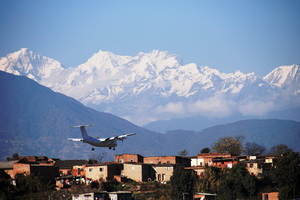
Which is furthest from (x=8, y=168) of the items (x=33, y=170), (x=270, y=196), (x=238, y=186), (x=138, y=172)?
(x=270, y=196)

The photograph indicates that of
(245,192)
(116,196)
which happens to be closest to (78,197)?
(116,196)

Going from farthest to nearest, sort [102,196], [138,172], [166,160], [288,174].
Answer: [166,160], [138,172], [288,174], [102,196]

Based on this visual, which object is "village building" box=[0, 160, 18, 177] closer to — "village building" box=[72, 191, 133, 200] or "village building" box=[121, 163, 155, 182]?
"village building" box=[121, 163, 155, 182]

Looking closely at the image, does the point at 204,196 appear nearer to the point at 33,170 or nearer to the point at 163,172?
the point at 163,172

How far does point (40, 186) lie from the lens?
338 feet

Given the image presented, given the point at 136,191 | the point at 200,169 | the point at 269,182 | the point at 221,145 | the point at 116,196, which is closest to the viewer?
the point at 116,196

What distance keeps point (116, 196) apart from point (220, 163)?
1625 inches

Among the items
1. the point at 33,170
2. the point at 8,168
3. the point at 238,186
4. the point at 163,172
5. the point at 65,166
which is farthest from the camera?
the point at 65,166

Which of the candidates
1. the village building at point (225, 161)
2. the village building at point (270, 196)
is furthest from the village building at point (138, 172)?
the village building at point (270, 196)

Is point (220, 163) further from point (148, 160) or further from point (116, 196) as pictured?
point (116, 196)

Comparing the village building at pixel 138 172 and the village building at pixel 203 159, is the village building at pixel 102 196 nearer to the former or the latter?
the village building at pixel 138 172

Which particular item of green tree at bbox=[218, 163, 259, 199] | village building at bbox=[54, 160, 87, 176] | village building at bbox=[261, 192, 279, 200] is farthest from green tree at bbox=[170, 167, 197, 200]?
village building at bbox=[54, 160, 87, 176]

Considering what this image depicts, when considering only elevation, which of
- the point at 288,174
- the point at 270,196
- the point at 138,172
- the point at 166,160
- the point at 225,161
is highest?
the point at 166,160

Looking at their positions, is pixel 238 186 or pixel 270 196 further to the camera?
pixel 238 186
